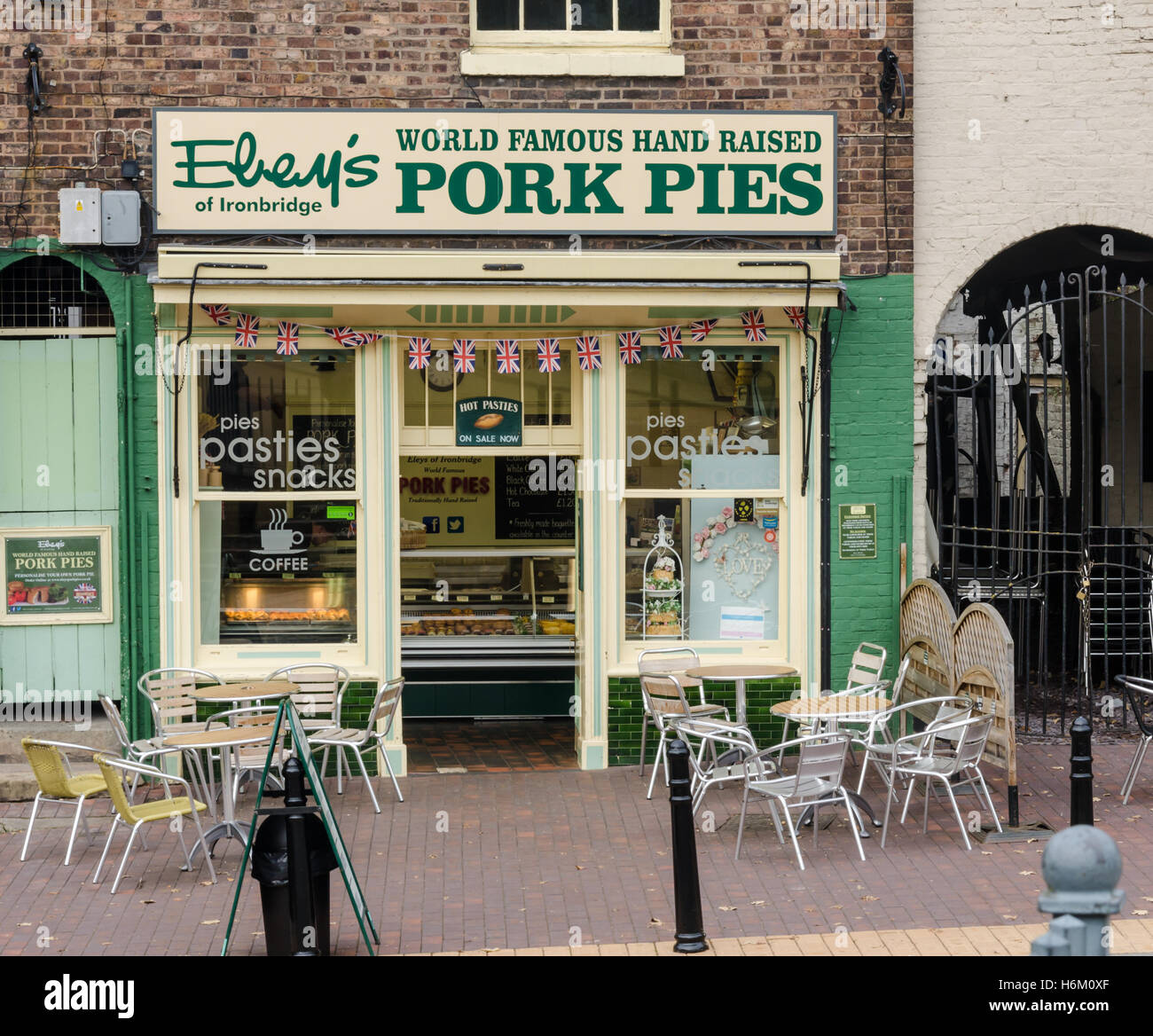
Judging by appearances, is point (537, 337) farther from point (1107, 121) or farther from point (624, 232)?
point (1107, 121)

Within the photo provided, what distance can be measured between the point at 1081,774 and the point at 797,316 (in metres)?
4.19

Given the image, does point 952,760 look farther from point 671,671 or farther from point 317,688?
point 317,688

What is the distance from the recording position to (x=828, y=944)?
22.8 ft

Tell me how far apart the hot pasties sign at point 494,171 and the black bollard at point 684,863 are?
16.5 feet

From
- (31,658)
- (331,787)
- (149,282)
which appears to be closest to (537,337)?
(149,282)

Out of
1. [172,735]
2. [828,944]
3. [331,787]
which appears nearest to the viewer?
[828,944]

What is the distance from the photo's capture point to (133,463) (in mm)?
10484

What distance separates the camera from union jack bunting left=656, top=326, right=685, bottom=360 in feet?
35.0

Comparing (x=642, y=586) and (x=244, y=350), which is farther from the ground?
(x=244, y=350)

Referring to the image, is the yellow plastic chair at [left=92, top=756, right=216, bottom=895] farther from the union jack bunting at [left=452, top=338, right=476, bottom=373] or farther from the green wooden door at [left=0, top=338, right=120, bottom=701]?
the union jack bunting at [left=452, top=338, right=476, bottom=373]

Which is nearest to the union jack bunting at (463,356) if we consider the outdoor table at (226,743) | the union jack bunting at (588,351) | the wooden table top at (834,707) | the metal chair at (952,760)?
the union jack bunting at (588,351)

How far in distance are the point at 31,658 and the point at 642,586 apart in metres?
4.64

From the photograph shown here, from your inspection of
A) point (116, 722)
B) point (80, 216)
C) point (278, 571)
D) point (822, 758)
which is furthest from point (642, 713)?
point (80, 216)

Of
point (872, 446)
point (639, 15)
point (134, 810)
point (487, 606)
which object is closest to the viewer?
point (134, 810)
